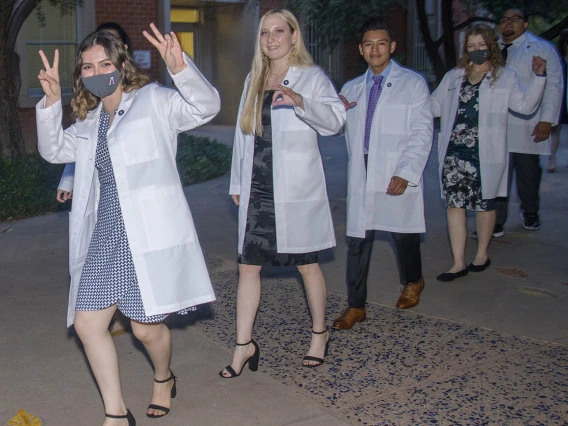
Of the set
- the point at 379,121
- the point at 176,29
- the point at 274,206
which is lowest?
the point at 274,206

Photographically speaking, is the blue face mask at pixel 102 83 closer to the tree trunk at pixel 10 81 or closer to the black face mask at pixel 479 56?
the black face mask at pixel 479 56

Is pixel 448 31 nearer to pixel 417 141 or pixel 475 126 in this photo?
pixel 475 126

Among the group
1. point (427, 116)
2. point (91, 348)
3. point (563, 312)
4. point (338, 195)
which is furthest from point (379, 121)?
point (338, 195)

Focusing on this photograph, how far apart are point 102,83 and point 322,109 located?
3.57ft

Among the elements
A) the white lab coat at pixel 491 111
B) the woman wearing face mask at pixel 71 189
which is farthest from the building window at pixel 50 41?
the white lab coat at pixel 491 111

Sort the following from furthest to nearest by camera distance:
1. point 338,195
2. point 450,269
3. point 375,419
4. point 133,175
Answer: point 338,195
point 450,269
point 375,419
point 133,175

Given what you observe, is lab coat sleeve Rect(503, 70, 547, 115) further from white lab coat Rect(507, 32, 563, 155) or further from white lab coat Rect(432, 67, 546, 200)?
white lab coat Rect(507, 32, 563, 155)

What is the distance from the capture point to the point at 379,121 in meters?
5.12

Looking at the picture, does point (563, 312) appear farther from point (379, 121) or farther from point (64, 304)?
point (64, 304)

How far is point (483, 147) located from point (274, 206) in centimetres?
224

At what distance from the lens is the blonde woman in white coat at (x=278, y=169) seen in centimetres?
435

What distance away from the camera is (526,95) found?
19.2 ft

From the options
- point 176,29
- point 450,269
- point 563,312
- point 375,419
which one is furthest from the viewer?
point 176,29

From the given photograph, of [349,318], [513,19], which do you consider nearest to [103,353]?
[349,318]
